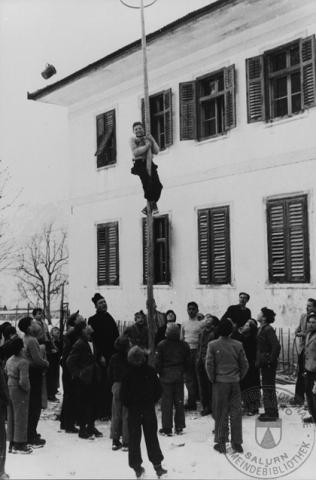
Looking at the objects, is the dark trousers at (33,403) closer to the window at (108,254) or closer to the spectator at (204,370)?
the spectator at (204,370)

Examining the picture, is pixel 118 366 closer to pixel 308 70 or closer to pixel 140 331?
pixel 140 331

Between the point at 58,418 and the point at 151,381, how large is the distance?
3283 millimetres

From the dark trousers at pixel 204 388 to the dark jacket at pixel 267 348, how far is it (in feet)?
Result: 3.30

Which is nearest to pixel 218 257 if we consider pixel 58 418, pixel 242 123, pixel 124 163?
pixel 242 123

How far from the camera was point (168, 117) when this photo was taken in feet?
51.8

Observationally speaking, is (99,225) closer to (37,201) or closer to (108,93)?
(108,93)

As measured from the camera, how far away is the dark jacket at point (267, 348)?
8773 mm

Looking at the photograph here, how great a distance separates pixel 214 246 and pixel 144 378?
8.05m

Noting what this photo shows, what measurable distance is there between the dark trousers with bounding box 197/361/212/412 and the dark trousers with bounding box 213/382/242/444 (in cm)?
191

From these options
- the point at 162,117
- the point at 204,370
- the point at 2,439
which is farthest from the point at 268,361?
the point at 162,117

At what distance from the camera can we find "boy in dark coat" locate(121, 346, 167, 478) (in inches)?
260

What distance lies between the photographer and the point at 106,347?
9.81m

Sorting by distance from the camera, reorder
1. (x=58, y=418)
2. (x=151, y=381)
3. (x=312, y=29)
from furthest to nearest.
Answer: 1. (x=312, y=29)
2. (x=58, y=418)
3. (x=151, y=381)

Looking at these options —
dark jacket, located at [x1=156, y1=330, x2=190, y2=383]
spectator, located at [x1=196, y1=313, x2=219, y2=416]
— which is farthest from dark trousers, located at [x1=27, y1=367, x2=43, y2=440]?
spectator, located at [x1=196, y1=313, x2=219, y2=416]
